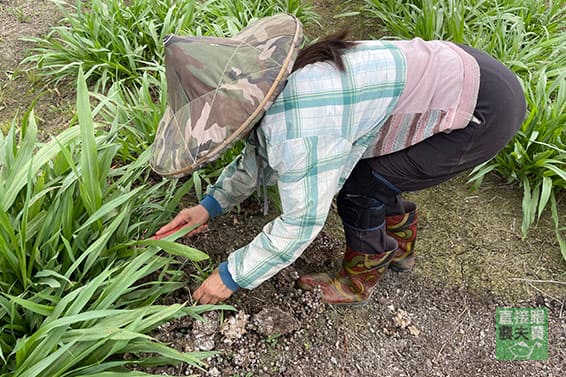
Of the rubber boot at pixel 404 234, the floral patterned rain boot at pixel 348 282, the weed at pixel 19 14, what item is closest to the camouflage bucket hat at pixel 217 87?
the floral patterned rain boot at pixel 348 282

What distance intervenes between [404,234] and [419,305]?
276mm

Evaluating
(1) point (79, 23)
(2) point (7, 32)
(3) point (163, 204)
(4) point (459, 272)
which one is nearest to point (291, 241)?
(3) point (163, 204)

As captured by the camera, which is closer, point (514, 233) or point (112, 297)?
point (112, 297)

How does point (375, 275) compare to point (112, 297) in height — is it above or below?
below

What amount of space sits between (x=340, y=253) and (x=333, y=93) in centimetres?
98

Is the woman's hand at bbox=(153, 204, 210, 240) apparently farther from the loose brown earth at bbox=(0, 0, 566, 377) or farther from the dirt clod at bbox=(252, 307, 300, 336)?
the dirt clod at bbox=(252, 307, 300, 336)

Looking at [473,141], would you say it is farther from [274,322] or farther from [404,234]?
[274,322]

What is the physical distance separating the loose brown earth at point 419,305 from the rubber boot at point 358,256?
0.05 m

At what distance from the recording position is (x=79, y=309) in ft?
4.83

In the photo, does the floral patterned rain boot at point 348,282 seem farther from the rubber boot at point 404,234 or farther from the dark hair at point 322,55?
the dark hair at point 322,55

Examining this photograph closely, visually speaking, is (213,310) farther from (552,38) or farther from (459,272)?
(552,38)

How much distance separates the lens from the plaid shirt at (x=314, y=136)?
1325 mm

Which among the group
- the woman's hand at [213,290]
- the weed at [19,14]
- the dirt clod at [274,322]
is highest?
the weed at [19,14]

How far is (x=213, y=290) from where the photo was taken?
1.65 m
